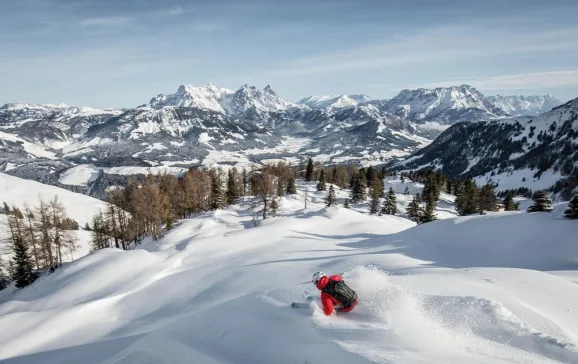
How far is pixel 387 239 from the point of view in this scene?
122ft

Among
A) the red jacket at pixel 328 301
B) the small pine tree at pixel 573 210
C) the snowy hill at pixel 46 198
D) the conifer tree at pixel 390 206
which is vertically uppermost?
the red jacket at pixel 328 301

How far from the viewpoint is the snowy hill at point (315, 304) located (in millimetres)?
8703

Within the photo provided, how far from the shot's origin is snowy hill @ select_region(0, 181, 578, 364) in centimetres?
870

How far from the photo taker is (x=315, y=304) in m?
10.8

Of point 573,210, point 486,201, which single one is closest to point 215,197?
point 573,210

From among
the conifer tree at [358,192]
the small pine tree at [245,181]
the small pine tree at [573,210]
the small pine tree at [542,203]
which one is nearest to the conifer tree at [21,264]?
the small pine tree at [573,210]

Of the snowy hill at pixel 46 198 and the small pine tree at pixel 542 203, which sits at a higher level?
the small pine tree at pixel 542 203

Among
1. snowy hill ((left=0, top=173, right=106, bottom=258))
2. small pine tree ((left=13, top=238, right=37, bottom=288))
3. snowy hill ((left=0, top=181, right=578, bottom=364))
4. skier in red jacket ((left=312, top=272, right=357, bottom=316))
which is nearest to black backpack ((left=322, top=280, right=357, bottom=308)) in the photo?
skier in red jacket ((left=312, top=272, right=357, bottom=316))

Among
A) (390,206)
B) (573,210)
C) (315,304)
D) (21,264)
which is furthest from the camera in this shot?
(390,206)

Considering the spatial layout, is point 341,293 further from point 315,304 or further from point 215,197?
point 215,197

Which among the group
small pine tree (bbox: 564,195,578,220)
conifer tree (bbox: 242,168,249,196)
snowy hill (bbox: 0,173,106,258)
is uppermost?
small pine tree (bbox: 564,195,578,220)

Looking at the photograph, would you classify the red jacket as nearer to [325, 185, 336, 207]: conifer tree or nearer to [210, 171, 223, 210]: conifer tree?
[210, 171, 223, 210]: conifer tree

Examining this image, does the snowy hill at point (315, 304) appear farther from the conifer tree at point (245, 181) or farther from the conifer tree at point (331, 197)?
the conifer tree at point (245, 181)

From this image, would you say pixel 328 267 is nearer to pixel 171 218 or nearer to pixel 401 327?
pixel 401 327
